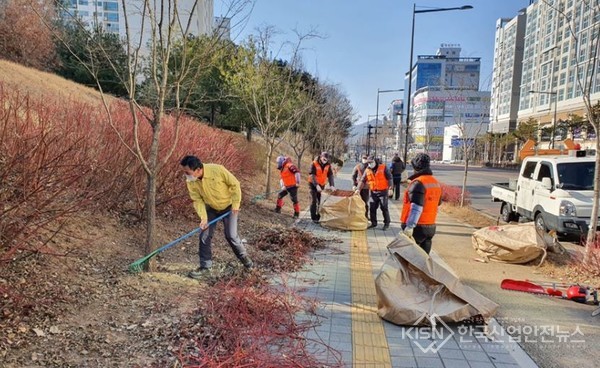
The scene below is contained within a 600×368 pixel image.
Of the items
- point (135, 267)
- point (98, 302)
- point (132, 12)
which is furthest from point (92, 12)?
point (98, 302)

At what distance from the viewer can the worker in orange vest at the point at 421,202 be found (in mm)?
4468

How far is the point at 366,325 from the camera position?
3662 mm

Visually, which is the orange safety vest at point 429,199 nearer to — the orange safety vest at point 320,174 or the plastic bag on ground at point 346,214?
the plastic bag on ground at point 346,214

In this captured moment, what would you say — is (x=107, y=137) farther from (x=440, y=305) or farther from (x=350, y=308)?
(x=440, y=305)

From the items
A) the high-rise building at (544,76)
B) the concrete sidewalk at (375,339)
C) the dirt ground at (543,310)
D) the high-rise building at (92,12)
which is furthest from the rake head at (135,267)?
the high-rise building at (544,76)

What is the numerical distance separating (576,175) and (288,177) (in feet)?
19.6

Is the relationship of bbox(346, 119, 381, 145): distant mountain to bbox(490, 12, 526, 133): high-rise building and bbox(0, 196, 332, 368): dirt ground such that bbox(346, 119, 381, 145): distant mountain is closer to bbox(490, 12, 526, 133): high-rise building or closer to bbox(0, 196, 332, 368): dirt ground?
bbox(490, 12, 526, 133): high-rise building

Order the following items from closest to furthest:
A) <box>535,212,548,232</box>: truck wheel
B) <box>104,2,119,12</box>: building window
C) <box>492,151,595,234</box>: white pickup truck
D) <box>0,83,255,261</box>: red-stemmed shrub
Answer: <box>0,83,255,261</box>: red-stemmed shrub → <box>492,151,595,234</box>: white pickup truck → <box>535,212,548,232</box>: truck wheel → <box>104,2,119,12</box>: building window

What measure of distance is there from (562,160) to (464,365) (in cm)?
674

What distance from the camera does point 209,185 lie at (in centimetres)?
459

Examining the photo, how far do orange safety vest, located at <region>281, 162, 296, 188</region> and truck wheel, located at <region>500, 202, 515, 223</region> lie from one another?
579 cm

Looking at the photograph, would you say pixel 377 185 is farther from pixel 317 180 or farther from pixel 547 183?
pixel 547 183

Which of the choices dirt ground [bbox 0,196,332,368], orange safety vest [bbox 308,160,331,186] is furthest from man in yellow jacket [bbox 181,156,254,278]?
orange safety vest [bbox 308,160,331,186]
